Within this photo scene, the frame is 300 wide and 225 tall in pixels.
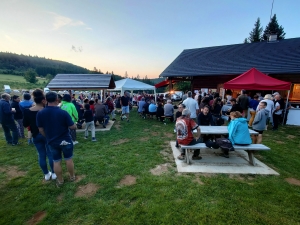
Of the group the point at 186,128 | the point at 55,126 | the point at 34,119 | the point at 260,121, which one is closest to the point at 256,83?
the point at 260,121

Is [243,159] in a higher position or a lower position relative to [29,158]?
higher

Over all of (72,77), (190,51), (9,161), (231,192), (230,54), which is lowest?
(9,161)

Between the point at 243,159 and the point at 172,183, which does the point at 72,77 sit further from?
the point at 243,159

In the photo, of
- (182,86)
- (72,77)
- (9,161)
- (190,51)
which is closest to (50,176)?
(9,161)

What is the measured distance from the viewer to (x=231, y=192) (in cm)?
265

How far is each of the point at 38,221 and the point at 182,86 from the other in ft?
125

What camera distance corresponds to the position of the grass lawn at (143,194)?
2162 mm

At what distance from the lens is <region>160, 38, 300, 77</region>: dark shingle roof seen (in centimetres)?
1050

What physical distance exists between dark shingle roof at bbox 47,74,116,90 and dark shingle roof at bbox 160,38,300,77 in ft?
18.6

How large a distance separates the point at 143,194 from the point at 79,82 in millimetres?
8150

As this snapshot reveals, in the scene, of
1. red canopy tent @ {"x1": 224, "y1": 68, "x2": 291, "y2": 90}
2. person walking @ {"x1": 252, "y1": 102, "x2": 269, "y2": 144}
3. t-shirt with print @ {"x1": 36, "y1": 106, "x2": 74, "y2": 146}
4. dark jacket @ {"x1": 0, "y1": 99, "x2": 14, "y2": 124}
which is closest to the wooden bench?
person walking @ {"x1": 252, "y1": 102, "x2": 269, "y2": 144}

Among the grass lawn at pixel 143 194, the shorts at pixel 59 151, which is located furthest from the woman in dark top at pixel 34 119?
the grass lawn at pixel 143 194

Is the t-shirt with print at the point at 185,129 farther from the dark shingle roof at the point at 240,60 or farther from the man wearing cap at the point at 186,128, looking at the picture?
the dark shingle roof at the point at 240,60

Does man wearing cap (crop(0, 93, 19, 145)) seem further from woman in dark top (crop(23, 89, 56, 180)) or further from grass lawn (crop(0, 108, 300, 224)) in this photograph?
woman in dark top (crop(23, 89, 56, 180))
